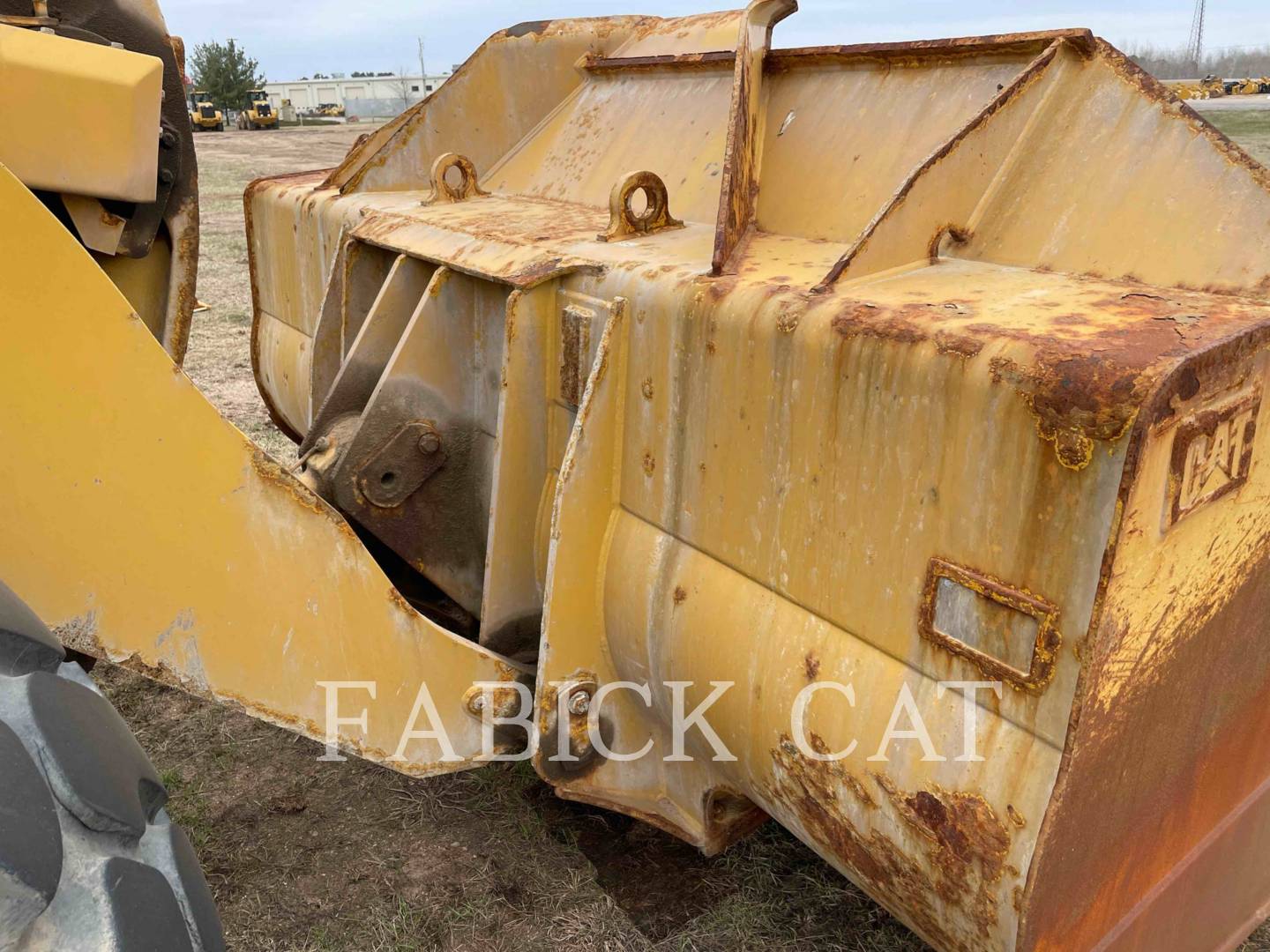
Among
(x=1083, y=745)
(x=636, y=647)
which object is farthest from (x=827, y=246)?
(x=1083, y=745)

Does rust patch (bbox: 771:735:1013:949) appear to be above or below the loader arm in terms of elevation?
below

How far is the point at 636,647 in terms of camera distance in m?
1.76

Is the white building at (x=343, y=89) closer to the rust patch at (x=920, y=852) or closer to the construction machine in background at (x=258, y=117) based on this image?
the construction machine in background at (x=258, y=117)

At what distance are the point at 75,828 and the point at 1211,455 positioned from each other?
1.20 meters

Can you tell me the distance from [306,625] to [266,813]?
3.66 ft

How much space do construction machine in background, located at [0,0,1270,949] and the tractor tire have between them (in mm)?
168

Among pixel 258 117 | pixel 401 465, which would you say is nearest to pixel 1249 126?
pixel 401 465

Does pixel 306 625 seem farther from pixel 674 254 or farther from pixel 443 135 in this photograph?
pixel 443 135

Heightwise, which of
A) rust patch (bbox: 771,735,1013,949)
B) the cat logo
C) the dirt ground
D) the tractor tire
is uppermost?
the cat logo

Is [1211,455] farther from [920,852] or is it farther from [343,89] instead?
[343,89]

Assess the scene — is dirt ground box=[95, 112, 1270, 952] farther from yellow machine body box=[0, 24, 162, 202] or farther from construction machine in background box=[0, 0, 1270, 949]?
yellow machine body box=[0, 24, 162, 202]

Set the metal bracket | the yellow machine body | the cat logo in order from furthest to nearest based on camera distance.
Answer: the metal bracket < the yellow machine body < the cat logo

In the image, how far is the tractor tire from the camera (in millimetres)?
918

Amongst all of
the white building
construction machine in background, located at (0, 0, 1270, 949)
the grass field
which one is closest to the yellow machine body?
construction machine in background, located at (0, 0, 1270, 949)
